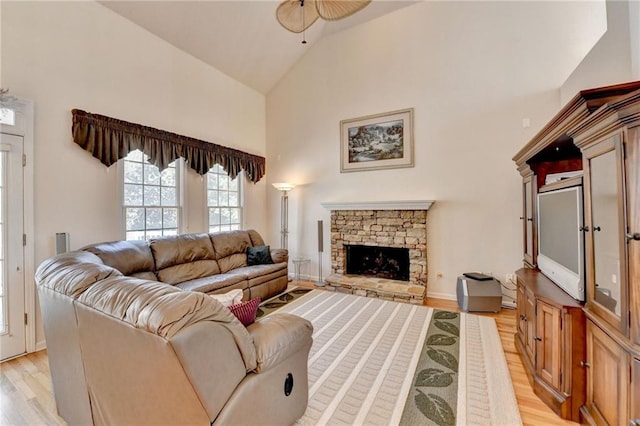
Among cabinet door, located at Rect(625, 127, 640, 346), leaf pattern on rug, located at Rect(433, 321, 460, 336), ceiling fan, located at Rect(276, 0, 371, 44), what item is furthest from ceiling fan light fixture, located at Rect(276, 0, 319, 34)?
leaf pattern on rug, located at Rect(433, 321, 460, 336)

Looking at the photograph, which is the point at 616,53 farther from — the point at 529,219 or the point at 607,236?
the point at 607,236

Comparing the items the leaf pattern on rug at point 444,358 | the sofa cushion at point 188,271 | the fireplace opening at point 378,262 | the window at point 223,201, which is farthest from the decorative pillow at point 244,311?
the window at point 223,201

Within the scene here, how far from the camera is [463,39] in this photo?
4039 millimetres

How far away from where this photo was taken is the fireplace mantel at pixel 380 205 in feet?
13.7

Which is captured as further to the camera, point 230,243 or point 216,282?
point 230,243

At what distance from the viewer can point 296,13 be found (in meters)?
2.73

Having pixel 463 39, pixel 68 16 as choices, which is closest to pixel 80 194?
pixel 68 16

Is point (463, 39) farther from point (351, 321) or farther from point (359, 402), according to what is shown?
point (359, 402)

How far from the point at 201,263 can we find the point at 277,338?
281cm

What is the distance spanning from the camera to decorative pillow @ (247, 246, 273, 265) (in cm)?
438

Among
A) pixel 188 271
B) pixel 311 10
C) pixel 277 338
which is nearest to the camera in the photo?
pixel 277 338

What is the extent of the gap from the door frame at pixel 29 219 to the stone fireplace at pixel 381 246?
11.7 ft

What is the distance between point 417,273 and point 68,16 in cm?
546

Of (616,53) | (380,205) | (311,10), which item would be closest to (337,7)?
(311,10)
